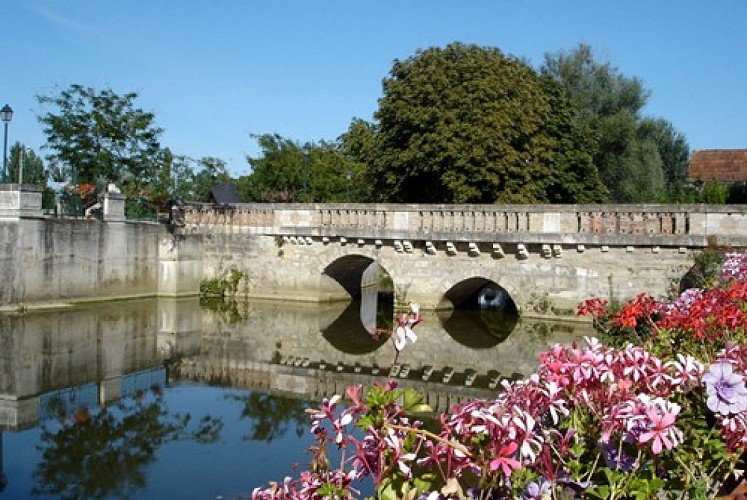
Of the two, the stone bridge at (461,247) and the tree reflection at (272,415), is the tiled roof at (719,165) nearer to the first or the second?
the stone bridge at (461,247)

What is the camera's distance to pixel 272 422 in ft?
30.7

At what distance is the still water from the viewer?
728 centimetres

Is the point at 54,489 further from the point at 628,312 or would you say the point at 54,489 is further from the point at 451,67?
the point at 451,67

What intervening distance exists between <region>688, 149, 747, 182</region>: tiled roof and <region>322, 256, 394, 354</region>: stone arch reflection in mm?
15968

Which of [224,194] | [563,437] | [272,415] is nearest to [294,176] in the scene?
[224,194]

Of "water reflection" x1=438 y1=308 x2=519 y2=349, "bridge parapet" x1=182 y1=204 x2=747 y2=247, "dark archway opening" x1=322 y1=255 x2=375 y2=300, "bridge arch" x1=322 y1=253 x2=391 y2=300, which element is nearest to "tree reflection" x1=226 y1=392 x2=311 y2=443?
"water reflection" x1=438 y1=308 x2=519 y2=349

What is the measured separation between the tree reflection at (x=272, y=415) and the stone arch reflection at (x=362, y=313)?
2007 mm

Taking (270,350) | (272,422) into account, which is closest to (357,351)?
(270,350)

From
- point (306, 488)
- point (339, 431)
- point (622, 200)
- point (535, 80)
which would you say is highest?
point (535, 80)

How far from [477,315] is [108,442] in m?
13.2

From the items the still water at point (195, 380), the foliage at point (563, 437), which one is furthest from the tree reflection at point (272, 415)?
the foliage at point (563, 437)

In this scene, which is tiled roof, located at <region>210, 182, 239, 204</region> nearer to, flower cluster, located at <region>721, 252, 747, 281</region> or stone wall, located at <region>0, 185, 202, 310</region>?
stone wall, located at <region>0, 185, 202, 310</region>

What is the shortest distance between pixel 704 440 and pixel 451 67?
66.6 feet

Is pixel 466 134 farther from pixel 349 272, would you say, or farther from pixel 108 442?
pixel 108 442
